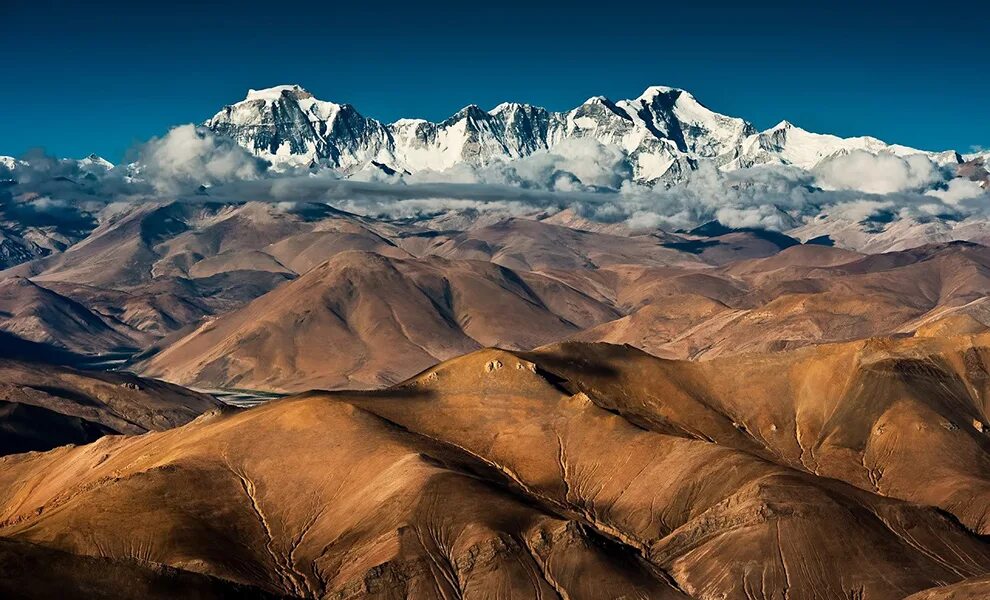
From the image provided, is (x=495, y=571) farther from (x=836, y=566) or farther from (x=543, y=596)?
(x=836, y=566)

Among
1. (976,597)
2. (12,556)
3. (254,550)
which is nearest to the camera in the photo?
(12,556)

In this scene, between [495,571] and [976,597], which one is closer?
[976,597]

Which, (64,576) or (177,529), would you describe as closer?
(64,576)

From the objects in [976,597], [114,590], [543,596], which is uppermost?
[114,590]

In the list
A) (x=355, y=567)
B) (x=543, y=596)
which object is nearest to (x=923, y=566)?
(x=543, y=596)

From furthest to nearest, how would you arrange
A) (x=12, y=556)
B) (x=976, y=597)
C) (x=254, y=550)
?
1. (x=254, y=550)
2. (x=976, y=597)
3. (x=12, y=556)

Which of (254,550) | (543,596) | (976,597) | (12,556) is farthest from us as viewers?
(254,550)

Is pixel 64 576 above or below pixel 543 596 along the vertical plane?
above

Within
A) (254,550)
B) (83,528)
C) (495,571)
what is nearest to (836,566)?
(495,571)

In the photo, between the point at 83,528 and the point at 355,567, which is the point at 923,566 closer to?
the point at 355,567
